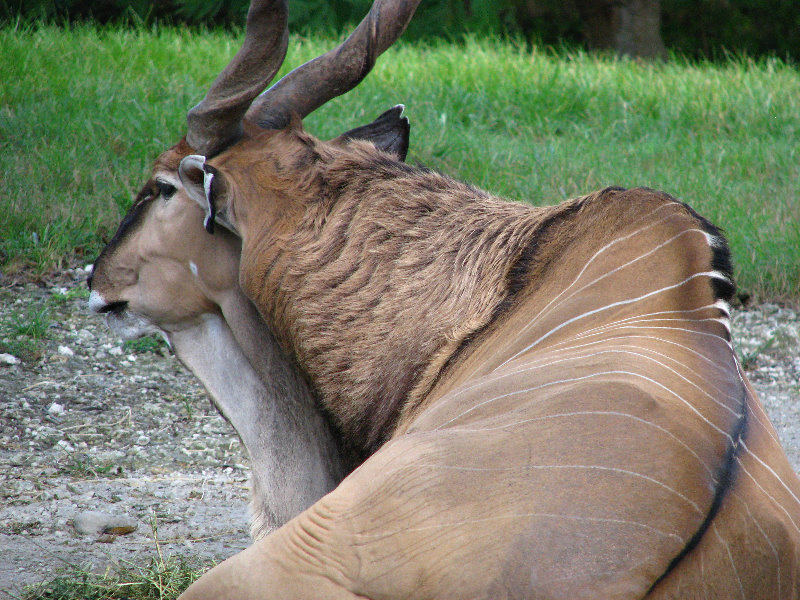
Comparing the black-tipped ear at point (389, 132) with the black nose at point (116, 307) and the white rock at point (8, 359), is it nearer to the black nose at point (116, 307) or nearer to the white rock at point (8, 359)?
the black nose at point (116, 307)

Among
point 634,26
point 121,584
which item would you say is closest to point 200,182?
point 121,584

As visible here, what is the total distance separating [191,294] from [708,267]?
1.58m

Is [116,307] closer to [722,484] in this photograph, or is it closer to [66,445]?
[66,445]

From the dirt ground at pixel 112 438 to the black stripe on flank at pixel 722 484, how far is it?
194cm

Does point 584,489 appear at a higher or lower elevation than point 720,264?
lower

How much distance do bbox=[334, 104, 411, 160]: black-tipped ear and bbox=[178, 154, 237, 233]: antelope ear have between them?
54 centimetres

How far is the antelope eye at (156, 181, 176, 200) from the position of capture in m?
2.93

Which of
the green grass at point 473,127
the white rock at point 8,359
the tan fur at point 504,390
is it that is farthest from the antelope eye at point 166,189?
the green grass at point 473,127

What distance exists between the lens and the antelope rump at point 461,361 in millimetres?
1556

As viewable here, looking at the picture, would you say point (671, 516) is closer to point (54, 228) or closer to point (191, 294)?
point (191, 294)

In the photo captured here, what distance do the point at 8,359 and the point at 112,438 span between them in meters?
0.80

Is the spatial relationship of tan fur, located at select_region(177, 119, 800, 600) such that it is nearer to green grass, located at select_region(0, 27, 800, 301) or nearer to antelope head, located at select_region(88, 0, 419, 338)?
antelope head, located at select_region(88, 0, 419, 338)

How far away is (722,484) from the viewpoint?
1614mm

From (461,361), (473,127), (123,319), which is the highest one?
(461,361)
